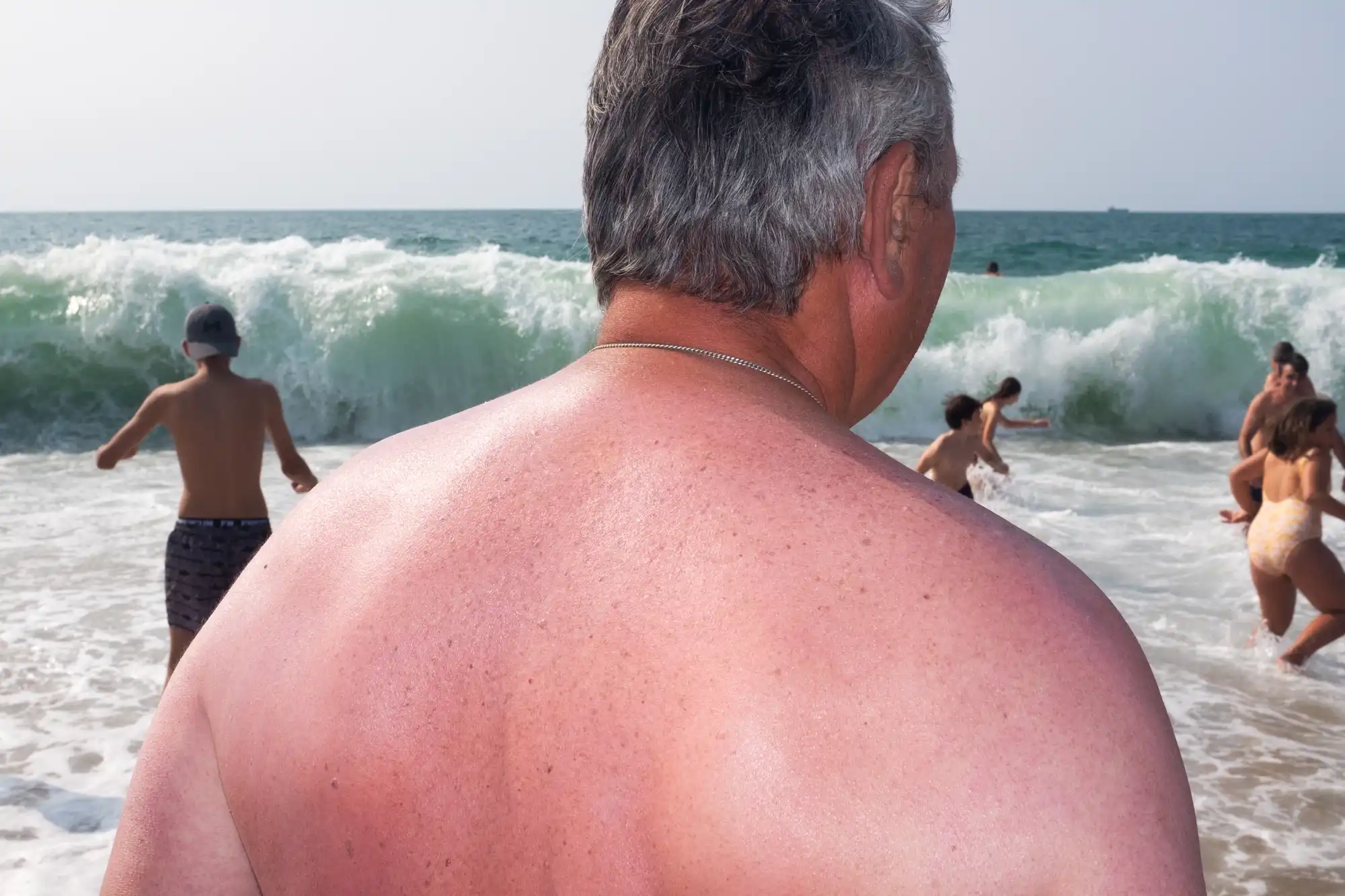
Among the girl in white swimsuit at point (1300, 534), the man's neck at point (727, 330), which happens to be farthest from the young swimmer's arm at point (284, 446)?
the girl in white swimsuit at point (1300, 534)

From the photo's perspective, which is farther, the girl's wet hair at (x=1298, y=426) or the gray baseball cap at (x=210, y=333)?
the girl's wet hair at (x=1298, y=426)

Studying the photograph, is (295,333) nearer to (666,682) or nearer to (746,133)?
(746,133)

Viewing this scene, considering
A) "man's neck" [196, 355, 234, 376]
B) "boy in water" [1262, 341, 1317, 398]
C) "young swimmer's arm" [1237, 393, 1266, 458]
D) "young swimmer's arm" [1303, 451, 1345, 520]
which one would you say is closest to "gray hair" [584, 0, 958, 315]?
"man's neck" [196, 355, 234, 376]

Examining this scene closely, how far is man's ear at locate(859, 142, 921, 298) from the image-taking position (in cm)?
115

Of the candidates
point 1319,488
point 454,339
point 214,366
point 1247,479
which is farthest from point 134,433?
point 454,339

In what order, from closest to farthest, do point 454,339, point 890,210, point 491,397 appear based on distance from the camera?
point 890,210, point 454,339, point 491,397

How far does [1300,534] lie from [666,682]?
22.0 ft

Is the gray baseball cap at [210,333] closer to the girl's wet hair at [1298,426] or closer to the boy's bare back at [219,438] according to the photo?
the boy's bare back at [219,438]

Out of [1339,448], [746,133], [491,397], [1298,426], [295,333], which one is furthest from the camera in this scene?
[491,397]

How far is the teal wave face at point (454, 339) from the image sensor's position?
1589 cm

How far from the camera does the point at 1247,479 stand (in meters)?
7.80

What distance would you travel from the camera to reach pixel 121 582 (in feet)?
25.7

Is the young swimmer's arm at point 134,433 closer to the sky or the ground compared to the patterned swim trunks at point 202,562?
closer to the sky

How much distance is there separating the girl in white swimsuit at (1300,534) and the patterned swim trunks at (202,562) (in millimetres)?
5284
